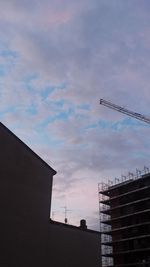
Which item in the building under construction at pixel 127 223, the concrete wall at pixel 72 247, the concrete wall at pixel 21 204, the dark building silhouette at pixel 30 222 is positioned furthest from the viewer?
the building under construction at pixel 127 223

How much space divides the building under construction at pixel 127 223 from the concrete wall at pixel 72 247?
39624mm

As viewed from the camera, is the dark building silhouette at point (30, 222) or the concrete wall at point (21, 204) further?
the dark building silhouette at point (30, 222)

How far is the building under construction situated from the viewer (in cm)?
7775

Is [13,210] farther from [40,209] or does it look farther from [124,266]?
[124,266]

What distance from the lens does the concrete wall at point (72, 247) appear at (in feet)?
112

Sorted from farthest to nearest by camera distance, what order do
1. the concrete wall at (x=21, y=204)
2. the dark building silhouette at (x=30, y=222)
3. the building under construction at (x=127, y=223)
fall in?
the building under construction at (x=127, y=223)
the dark building silhouette at (x=30, y=222)
the concrete wall at (x=21, y=204)

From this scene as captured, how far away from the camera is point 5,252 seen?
26109 mm

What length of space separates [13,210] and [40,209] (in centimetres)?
503

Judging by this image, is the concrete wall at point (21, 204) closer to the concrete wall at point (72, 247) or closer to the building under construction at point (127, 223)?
the concrete wall at point (72, 247)

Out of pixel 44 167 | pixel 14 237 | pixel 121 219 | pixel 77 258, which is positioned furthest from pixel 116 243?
pixel 14 237

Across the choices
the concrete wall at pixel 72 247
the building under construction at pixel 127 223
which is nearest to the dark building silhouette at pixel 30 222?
the concrete wall at pixel 72 247

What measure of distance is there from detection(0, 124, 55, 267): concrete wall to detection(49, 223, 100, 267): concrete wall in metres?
1.94

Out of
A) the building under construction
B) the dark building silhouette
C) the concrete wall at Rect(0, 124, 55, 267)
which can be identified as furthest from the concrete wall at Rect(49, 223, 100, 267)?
the building under construction

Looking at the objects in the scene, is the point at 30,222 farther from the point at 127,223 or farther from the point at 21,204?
the point at 127,223
